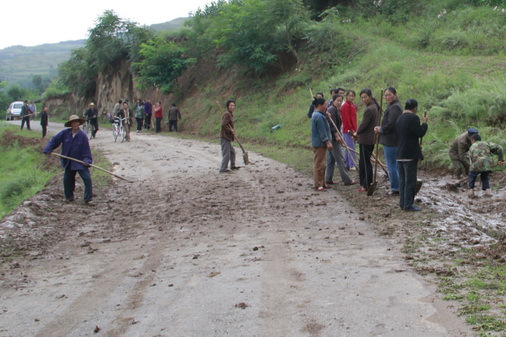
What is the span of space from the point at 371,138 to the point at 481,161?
7.08ft

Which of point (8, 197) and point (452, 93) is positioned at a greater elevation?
point (452, 93)

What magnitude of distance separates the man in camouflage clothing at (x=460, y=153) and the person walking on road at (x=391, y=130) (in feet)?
8.59

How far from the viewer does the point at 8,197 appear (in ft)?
55.9

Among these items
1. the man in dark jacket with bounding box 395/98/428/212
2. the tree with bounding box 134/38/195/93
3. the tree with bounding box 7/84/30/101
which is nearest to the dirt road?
the man in dark jacket with bounding box 395/98/428/212

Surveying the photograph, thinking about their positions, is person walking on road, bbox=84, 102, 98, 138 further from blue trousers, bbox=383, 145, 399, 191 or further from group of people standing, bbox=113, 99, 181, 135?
blue trousers, bbox=383, 145, 399, 191

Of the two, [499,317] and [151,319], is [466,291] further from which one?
[151,319]

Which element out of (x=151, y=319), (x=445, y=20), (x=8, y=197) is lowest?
(x=8, y=197)

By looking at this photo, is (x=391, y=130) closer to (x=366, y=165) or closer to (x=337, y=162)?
(x=366, y=165)

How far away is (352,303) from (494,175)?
A: 824cm

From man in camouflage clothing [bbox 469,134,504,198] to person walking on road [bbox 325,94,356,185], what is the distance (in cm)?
233

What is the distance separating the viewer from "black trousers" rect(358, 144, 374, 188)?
10414mm

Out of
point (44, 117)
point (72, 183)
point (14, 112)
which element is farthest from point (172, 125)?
point (14, 112)

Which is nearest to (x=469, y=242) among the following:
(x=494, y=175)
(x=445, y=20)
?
(x=494, y=175)

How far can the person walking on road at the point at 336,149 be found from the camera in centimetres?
1118
